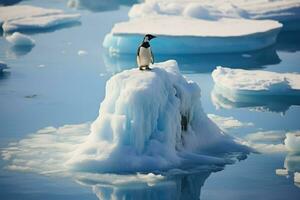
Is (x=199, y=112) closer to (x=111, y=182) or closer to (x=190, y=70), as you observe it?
(x=111, y=182)

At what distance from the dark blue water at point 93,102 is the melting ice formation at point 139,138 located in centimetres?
35

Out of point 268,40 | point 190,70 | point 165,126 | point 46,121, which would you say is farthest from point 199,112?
point 268,40

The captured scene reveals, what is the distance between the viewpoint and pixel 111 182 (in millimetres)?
9172

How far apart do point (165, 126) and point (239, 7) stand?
13.1 metres

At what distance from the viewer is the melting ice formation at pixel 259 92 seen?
1378 centimetres

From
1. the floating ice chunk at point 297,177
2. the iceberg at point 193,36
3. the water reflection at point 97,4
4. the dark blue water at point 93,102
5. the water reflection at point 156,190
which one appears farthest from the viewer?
the water reflection at point 97,4

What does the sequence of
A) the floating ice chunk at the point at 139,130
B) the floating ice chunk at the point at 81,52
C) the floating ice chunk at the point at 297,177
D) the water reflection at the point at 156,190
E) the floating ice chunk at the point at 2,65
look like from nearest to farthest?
the water reflection at the point at 156,190 < the floating ice chunk at the point at 297,177 < the floating ice chunk at the point at 139,130 < the floating ice chunk at the point at 2,65 < the floating ice chunk at the point at 81,52

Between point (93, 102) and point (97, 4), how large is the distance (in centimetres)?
1411

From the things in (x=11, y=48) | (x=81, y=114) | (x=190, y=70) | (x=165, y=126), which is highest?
(x=11, y=48)

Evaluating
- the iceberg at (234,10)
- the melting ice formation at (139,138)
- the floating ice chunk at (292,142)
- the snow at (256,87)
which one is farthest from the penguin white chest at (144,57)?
the iceberg at (234,10)

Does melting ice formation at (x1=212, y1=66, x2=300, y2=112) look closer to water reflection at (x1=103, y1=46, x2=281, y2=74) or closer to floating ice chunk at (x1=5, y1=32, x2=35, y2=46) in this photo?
water reflection at (x1=103, y1=46, x2=281, y2=74)

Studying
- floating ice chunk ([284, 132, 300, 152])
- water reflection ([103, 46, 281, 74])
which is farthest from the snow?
floating ice chunk ([284, 132, 300, 152])

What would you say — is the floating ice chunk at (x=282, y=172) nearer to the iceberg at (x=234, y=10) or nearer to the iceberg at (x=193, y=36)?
the iceberg at (x=193, y=36)

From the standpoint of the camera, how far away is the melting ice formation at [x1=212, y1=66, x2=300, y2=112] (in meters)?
13.8
